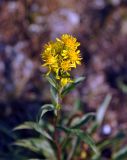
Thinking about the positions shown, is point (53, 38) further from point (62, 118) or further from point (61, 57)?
point (61, 57)

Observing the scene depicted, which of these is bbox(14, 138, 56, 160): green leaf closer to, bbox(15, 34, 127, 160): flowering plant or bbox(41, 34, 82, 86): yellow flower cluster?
bbox(15, 34, 127, 160): flowering plant

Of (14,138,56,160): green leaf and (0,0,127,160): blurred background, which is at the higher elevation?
(0,0,127,160): blurred background

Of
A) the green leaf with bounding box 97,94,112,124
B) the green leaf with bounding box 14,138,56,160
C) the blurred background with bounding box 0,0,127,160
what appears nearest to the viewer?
the green leaf with bounding box 14,138,56,160

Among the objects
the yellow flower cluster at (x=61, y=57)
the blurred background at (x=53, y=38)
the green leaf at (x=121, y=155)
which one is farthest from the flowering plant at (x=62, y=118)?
the blurred background at (x=53, y=38)

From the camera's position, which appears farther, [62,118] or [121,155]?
[62,118]

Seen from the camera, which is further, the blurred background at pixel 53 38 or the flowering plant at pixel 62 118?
the blurred background at pixel 53 38

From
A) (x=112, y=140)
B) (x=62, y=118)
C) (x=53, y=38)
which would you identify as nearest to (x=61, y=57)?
(x=112, y=140)

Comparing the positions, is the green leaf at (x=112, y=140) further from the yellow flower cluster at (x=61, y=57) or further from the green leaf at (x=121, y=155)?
the yellow flower cluster at (x=61, y=57)


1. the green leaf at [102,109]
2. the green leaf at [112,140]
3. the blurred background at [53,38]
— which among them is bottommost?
the green leaf at [112,140]

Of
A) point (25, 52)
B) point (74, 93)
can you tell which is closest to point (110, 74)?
point (74, 93)

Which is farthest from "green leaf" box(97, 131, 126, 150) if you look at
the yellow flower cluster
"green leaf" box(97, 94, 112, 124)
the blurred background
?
the yellow flower cluster
